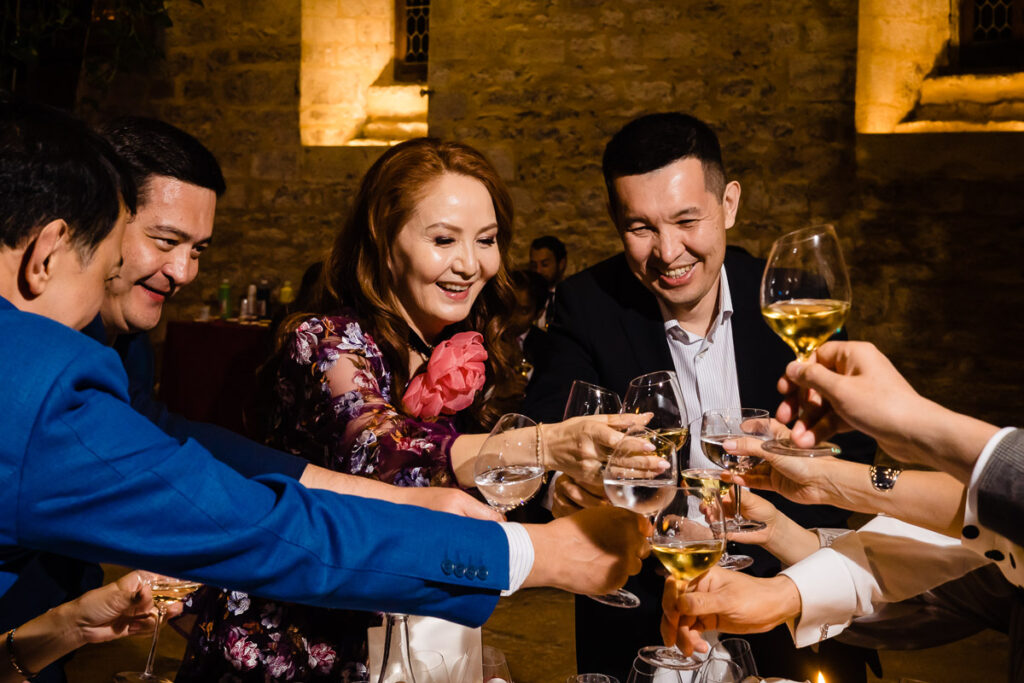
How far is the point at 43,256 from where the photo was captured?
1.25 meters

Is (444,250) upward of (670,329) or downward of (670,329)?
upward

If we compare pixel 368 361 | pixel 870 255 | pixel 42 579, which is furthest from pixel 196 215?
pixel 870 255

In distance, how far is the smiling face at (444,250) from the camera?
2.27 metres

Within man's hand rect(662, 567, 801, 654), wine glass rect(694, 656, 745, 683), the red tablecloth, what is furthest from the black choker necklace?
the red tablecloth

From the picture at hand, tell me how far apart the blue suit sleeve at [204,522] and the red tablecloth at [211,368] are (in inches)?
211

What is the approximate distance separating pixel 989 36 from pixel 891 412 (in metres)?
6.12

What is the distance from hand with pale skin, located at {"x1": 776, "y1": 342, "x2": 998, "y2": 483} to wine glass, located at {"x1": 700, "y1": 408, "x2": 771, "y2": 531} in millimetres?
282

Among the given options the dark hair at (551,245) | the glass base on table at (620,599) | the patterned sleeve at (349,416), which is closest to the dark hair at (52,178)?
the patterned sleeve at (349,416)

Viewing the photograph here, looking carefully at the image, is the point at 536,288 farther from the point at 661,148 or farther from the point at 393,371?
the point at 393,371

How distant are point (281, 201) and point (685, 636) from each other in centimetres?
705

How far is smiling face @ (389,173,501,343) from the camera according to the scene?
2.27 meters

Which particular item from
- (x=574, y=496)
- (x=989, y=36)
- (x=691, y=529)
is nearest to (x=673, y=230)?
(x=574, y=496)

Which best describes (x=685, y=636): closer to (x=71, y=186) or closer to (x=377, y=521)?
(x=377, y=521)

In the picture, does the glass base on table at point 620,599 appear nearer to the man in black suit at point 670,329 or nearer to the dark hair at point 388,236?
the man in black suit at point 670,329
